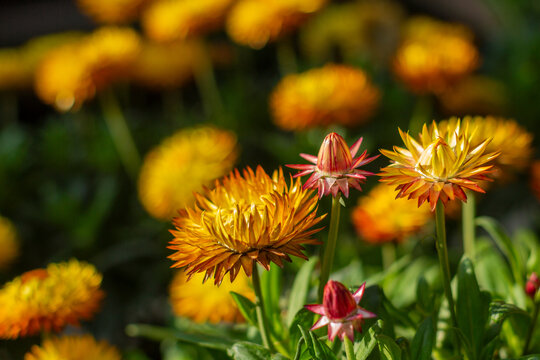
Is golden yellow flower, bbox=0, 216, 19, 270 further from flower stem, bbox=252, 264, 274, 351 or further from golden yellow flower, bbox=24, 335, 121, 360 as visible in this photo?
flower stem, bbox=252, 264, 274, 351

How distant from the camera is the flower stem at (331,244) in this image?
24.6 inches

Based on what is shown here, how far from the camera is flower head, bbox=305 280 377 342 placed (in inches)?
20.9

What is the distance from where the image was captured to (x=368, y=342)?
25.3 inches

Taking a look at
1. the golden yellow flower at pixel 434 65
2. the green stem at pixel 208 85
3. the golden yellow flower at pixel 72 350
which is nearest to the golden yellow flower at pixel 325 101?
the golden yellow flower at pixel 434 65

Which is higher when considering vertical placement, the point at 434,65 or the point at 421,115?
the point at 434,65

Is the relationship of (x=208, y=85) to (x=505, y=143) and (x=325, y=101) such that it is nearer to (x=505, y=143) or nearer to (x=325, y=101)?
(x=325, y=101)

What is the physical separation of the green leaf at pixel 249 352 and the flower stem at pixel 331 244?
10 cm

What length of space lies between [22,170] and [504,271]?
1753 mm

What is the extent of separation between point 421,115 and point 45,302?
4.25 ft

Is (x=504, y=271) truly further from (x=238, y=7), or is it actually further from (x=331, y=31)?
(x=331, y=31)

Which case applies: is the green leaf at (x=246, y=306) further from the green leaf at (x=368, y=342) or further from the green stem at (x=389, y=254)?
the green stem at (x=389, y=254)

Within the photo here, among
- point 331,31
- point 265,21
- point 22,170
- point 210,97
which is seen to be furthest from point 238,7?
point 22,170

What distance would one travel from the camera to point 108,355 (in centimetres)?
92

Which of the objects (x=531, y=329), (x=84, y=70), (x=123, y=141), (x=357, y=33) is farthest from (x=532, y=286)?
(x=357, y=33)
